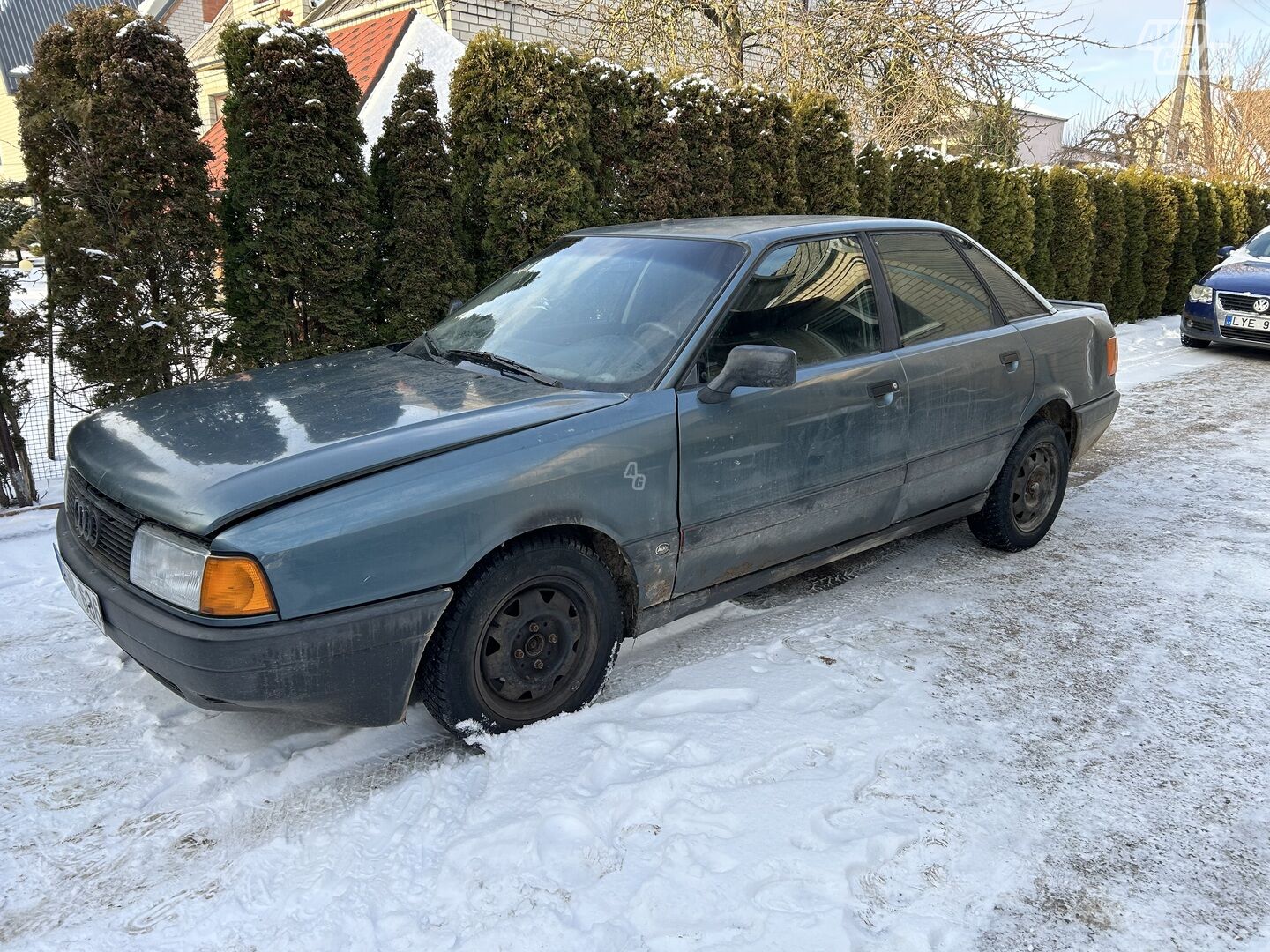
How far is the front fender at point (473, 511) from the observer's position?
7.82 feet

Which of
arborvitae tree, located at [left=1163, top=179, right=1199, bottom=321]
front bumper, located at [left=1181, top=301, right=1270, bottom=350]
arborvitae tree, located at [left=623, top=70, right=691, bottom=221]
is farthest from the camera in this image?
arborvitae tree, located at [left=1163, top=179, right=1199, bottom=321]

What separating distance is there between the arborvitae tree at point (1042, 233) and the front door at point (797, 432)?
374 inches

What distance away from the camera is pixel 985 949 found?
2158mm

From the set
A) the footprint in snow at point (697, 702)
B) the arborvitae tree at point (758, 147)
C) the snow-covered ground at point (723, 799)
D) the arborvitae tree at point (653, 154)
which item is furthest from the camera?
the arborvitae tree at point (758, 147)

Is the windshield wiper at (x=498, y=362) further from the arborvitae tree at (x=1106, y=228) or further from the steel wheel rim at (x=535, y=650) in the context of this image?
the arborvitae tree at (x=1106, y=228)

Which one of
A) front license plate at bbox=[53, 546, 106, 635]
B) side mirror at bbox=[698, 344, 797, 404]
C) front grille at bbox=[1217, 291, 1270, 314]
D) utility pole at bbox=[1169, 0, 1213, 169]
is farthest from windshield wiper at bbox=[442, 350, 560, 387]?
utility pole at bbox=[1169, 0, 1213, 169]

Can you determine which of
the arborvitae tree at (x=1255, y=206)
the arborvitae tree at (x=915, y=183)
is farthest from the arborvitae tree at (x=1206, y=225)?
the arborvitae tree at (x=915, y=183)

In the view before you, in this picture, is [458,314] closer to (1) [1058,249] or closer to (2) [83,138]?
(2) [83,138]

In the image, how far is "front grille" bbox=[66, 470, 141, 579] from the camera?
265 centimetres

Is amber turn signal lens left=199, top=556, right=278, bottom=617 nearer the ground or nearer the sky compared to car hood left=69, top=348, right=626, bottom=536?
nearer the ground

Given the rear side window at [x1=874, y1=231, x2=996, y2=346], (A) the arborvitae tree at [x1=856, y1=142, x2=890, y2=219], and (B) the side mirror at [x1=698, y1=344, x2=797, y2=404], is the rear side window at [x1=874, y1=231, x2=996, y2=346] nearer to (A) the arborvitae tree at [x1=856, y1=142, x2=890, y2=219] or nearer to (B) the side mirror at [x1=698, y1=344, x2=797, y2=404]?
(B) the side mirror at [x1=698, y1=344, x2=797, y2=404]

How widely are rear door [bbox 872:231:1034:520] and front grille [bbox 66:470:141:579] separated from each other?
291 centimetres

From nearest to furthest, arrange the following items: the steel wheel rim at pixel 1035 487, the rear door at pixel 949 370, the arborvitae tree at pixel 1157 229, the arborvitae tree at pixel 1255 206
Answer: the rear door at pixel 949 370 < the steel wheel rim at pixel 1035 487 < the arborvitae tree at pixel 1157 229 < the arborvitae tree at pixel 1255 206

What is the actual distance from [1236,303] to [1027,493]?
7.95 metres
